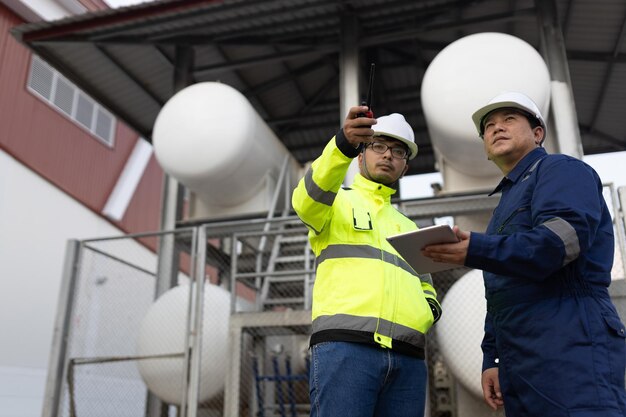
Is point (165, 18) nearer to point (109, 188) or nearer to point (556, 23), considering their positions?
point (556, 23)

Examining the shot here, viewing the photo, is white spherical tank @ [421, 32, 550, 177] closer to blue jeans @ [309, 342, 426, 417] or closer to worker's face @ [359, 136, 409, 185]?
worker's face @ [359, 136, 409, 185]

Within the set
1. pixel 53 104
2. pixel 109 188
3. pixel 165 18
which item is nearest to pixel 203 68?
pixel 165 18

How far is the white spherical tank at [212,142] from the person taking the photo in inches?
319

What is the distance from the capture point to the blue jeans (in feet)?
8.77

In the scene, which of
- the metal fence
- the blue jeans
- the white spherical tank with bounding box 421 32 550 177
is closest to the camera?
the blue jeans

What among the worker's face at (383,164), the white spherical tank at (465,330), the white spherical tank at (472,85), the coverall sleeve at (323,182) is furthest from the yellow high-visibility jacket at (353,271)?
the white spherical tank at (472,85)

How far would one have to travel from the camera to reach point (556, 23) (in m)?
8.30

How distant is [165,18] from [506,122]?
22.2 ft

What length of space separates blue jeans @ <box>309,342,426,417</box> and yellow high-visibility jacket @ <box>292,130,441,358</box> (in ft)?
0.18

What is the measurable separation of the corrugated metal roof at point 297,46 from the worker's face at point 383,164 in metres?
5.20

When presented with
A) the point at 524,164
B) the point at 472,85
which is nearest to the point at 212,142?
the point at 472,85

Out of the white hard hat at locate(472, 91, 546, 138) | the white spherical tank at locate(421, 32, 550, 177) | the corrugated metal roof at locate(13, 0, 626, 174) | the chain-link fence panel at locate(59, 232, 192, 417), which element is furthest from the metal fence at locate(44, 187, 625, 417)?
the chain-link fence panel at locate(59, 232, 192, 417)

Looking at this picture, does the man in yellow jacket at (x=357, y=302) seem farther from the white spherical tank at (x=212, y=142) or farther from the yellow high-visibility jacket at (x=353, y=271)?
the white spherical tank at (x=212, y=142)

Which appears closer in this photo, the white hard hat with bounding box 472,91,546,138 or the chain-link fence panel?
the white hard hat with bounding box 472,91,546,138
